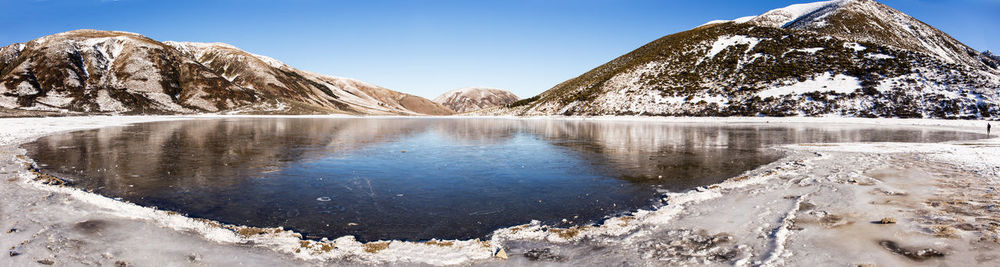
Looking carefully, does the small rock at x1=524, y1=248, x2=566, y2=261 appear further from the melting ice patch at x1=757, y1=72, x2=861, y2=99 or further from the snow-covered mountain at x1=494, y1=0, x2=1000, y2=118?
the melting ice patch at x1=757, y1=72, x2=861, y2=99

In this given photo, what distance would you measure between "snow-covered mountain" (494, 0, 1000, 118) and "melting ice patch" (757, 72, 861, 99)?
0.49ft

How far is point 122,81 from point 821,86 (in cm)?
17258

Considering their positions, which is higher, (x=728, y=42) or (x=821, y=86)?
(x=728, y=42)

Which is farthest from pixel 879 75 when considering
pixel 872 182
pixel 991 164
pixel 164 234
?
pixel 164 234

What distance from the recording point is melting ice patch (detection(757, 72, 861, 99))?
74812mm

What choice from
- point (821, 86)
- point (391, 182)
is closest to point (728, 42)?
point (821, 86)

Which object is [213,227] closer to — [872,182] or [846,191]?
[846,191]

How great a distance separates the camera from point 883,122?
58.8m

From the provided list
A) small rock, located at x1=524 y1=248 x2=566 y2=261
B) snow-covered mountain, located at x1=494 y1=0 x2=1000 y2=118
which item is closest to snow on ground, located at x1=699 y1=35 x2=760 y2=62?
snow-covered mountain, located at x1=494 y1=0 x2=1000 y2=118

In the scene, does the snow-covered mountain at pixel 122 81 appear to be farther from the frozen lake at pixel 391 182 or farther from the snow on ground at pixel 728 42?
the snow on ground at pixel 728 42

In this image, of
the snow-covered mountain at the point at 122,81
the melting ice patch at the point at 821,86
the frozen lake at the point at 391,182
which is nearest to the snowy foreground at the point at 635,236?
the frozen lake at the point at 391,182

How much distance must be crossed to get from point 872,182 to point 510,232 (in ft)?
38.7

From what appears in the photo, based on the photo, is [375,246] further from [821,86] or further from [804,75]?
[804,75]

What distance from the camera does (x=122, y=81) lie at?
124938 millimetres
